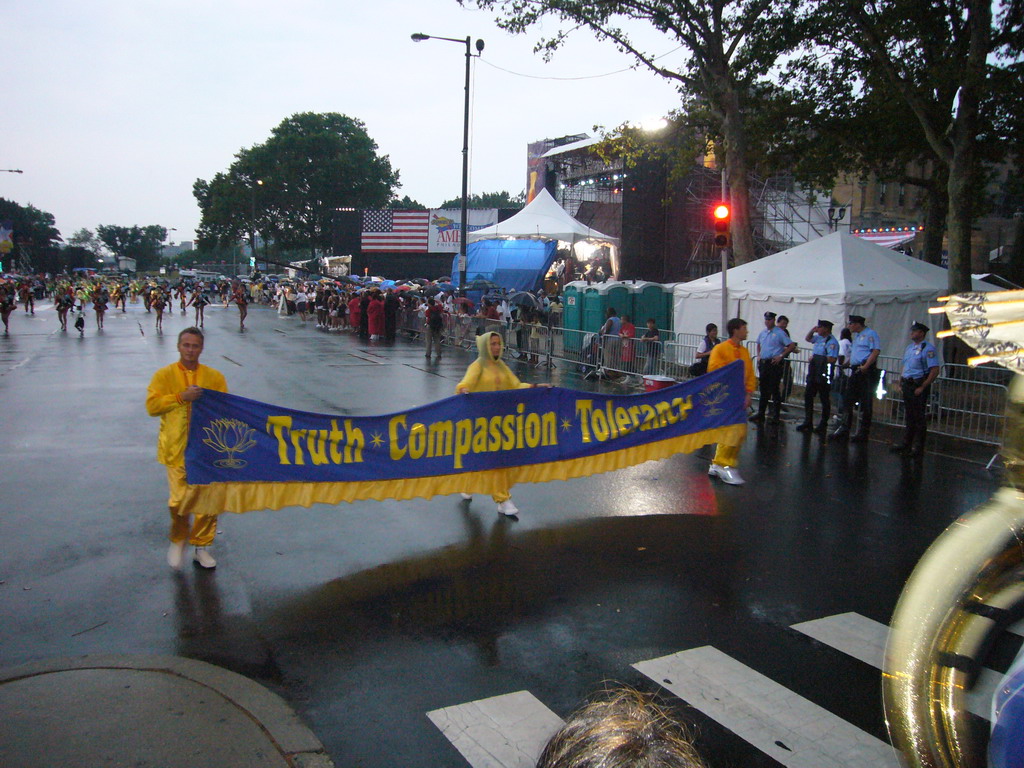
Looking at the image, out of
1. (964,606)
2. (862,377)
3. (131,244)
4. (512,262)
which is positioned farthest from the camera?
(131,244)

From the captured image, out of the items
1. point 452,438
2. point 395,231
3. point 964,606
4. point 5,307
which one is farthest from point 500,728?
point 395,231

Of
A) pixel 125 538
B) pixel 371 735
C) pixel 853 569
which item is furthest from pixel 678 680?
pixel 125 538

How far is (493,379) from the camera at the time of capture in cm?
784

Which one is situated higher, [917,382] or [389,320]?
[917,382]

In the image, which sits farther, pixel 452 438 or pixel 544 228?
pixel 544 228

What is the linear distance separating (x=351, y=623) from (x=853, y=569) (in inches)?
160

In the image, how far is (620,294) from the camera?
22.8 metres

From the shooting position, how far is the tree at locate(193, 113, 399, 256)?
76.9 metres

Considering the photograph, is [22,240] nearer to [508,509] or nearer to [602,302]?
[602,302]

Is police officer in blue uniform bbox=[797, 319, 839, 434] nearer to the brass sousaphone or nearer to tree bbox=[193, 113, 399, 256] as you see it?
the brass sousaphone

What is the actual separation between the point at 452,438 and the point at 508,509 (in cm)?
96

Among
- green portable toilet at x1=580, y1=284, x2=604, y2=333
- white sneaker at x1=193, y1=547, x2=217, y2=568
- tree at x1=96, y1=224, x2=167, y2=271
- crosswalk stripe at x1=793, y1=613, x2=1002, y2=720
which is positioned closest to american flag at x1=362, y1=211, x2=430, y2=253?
green portable toilet at x1=580, y1=284, x2=604, y2=333

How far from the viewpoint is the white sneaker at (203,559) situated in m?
6.07

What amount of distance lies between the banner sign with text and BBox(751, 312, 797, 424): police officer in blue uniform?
422 cm
